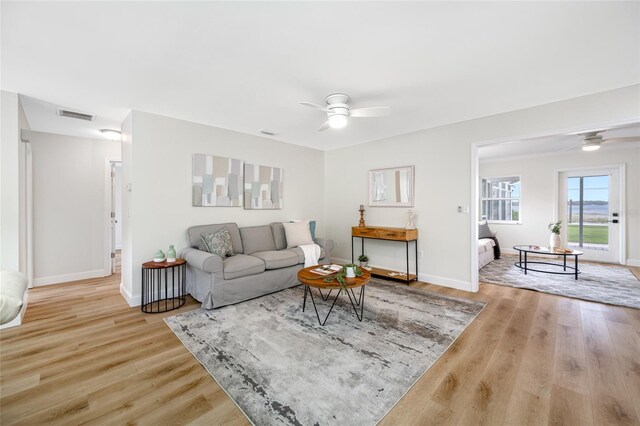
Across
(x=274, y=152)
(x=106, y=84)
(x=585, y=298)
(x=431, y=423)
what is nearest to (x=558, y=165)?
(x=585, y=298)

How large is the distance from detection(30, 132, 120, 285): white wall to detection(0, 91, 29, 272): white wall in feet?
5.71

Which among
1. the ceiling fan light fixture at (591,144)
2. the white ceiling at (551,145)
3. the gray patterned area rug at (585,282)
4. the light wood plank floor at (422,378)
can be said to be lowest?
the light wood plank floor at (422,378)

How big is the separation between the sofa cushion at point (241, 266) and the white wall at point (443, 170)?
95.7 inches

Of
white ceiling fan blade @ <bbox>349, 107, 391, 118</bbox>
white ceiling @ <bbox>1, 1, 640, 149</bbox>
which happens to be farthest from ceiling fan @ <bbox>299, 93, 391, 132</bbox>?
white ceiling @ <bbox>1, 1, 640, 149</bbox>

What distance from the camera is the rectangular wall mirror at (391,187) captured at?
454 centimetres

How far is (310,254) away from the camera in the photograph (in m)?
4.21

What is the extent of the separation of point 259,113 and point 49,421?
10.9ft

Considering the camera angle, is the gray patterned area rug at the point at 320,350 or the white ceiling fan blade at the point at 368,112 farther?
the white ceiling fan blade at the point at 368,112

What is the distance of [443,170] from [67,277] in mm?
6213

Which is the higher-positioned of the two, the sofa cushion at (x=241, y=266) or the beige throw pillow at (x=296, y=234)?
the beige throw pillow at (x=296, y=234)

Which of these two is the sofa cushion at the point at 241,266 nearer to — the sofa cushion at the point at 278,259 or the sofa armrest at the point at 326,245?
the sofa cushion at the point at 278,259

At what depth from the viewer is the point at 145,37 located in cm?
197

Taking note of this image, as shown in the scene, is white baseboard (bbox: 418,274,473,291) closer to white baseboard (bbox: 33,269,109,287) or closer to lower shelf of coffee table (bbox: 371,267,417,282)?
lower shelf of coffee table (bbox: 371,267,417,282)

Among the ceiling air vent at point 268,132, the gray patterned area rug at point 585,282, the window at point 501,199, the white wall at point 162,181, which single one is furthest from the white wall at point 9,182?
the window at point 501,199
